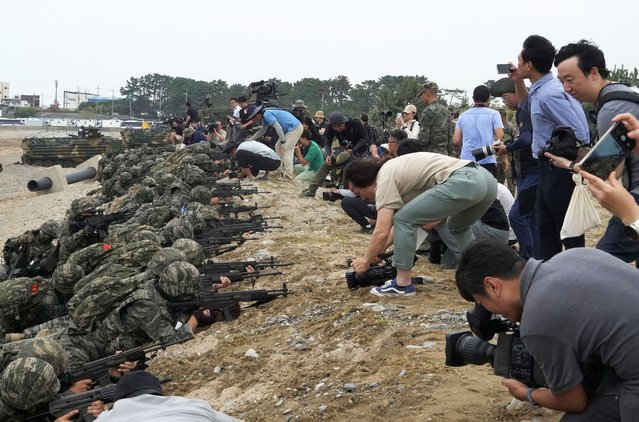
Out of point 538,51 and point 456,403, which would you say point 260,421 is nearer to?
point 456,403

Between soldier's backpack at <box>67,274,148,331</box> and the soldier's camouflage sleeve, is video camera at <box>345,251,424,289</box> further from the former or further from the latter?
soldier's backpack at <box>67,274,148,331</box>

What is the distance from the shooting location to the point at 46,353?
208 inches

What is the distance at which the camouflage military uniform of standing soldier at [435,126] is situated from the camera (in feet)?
31.2

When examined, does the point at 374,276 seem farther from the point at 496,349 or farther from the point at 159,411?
the point at 159,411

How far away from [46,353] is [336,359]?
2071 mm

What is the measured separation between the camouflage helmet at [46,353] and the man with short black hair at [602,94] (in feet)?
12.3

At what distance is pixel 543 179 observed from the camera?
16.6 ft

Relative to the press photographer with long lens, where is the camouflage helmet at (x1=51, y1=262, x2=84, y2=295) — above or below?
below

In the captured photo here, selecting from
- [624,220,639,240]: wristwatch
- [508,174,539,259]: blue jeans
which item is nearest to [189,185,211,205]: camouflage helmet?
[508,174,539,259]: blue jeans

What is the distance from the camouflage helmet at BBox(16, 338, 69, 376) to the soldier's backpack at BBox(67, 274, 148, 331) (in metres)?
0.86

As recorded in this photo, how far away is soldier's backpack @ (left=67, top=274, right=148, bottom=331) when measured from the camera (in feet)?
20.6

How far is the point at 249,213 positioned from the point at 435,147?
3683mm

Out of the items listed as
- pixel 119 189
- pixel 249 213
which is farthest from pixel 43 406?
pixel 119 189

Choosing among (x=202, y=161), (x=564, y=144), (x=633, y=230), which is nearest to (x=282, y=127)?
(x=202, y=161)
